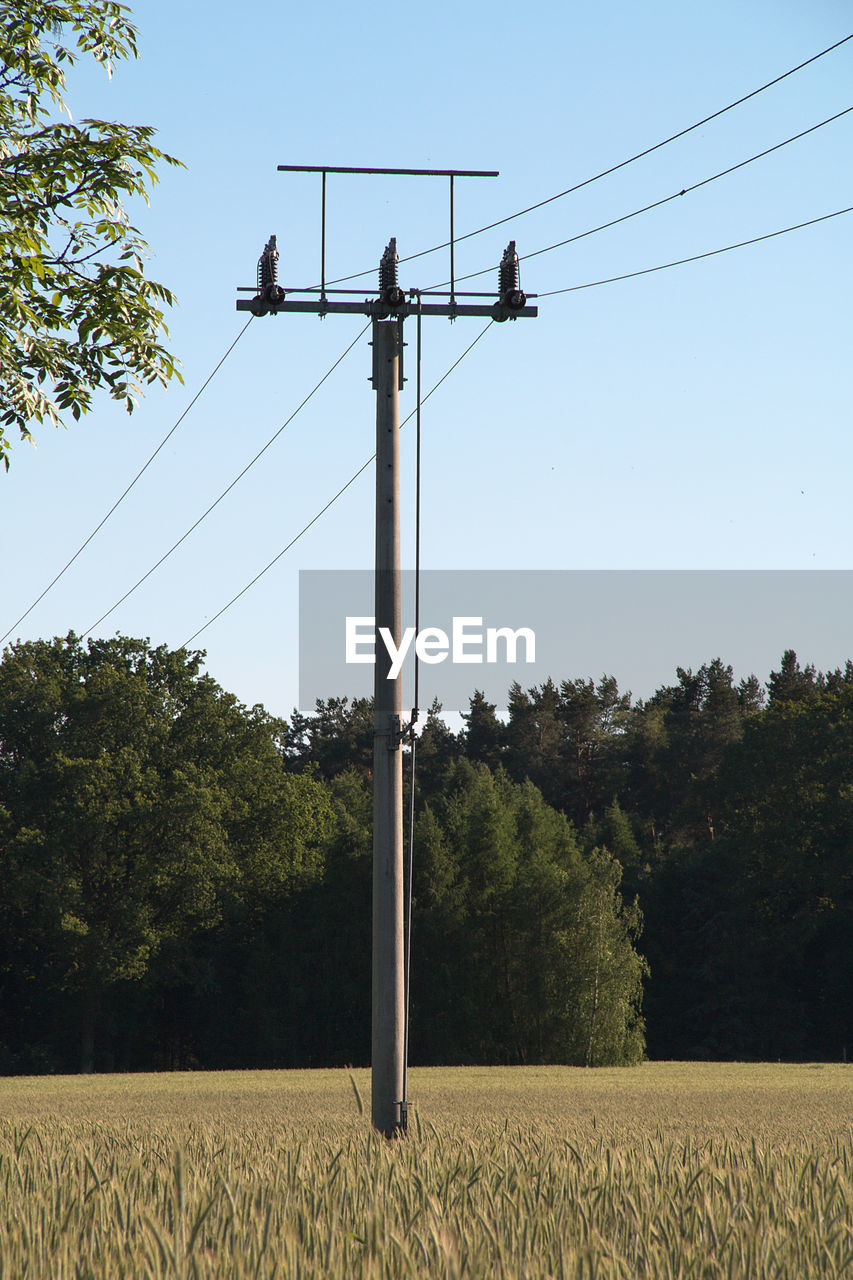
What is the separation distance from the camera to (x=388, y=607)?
1204cm

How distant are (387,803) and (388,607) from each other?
1.88m

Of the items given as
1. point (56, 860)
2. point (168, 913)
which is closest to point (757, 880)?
point (168, 913)

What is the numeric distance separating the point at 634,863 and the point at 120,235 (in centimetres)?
6442

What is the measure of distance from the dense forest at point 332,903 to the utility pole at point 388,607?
36344 millimetres

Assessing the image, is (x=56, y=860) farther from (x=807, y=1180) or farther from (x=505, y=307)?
(x=807, y=1180)

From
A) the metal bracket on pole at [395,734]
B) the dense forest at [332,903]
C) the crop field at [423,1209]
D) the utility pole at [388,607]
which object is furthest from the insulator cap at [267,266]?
the dense forest at [332,903]

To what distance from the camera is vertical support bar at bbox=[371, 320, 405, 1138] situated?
37.8ft

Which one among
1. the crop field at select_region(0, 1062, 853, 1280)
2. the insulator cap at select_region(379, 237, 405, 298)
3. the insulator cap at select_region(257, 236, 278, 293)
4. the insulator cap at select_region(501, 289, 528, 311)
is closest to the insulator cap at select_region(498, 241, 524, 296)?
the insulator cap at select_region(501, 289, 528, 311)

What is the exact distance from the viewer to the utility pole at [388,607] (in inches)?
455

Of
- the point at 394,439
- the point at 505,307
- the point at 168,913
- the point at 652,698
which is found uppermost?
the point at 652,698

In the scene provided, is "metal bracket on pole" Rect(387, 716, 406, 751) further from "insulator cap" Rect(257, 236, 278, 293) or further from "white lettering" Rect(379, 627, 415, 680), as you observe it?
"insulator cap" Rect(257, 236, 278, 293)

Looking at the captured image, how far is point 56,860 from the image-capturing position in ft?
152

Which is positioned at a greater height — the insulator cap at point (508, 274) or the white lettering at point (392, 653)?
the insulator cap at point (508, 274)

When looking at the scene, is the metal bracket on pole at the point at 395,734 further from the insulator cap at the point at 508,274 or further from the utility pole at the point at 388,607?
the insulator cap at the point at 508,274
